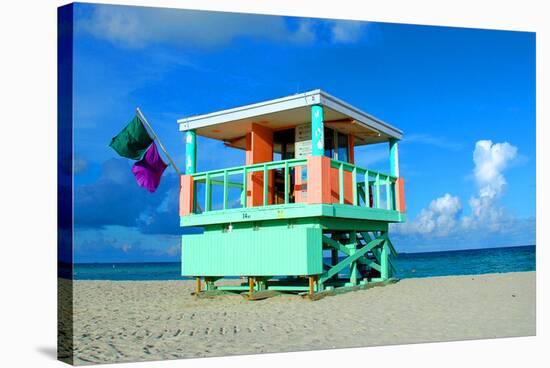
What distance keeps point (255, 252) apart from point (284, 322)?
7.53ft

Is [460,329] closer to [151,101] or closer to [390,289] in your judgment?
[390,289]

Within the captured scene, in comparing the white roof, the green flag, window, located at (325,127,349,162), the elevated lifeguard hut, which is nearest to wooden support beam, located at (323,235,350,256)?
the elevated lifeguard hut

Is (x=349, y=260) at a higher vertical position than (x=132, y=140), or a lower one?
lower

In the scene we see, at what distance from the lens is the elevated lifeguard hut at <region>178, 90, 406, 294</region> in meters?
11.0

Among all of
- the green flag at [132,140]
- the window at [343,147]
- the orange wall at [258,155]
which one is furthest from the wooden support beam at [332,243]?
the green flag at [132,140]

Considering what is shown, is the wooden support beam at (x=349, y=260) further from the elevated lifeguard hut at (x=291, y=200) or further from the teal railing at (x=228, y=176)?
the teal railing at (x=228, y=176)

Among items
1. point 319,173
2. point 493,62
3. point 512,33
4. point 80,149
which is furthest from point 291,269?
point 493,62

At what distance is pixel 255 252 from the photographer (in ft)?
36.6

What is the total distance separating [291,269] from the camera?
1073 centimetres

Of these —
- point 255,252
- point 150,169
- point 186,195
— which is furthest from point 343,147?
point 150,169

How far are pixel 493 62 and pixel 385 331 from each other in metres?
7.78

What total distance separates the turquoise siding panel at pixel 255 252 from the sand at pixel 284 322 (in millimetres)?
559

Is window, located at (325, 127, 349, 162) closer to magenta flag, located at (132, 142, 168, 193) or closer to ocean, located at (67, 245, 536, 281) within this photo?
magenta flag, located at (132, 142, 168, 193)

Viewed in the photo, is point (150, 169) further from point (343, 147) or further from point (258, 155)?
point (343, 147)
